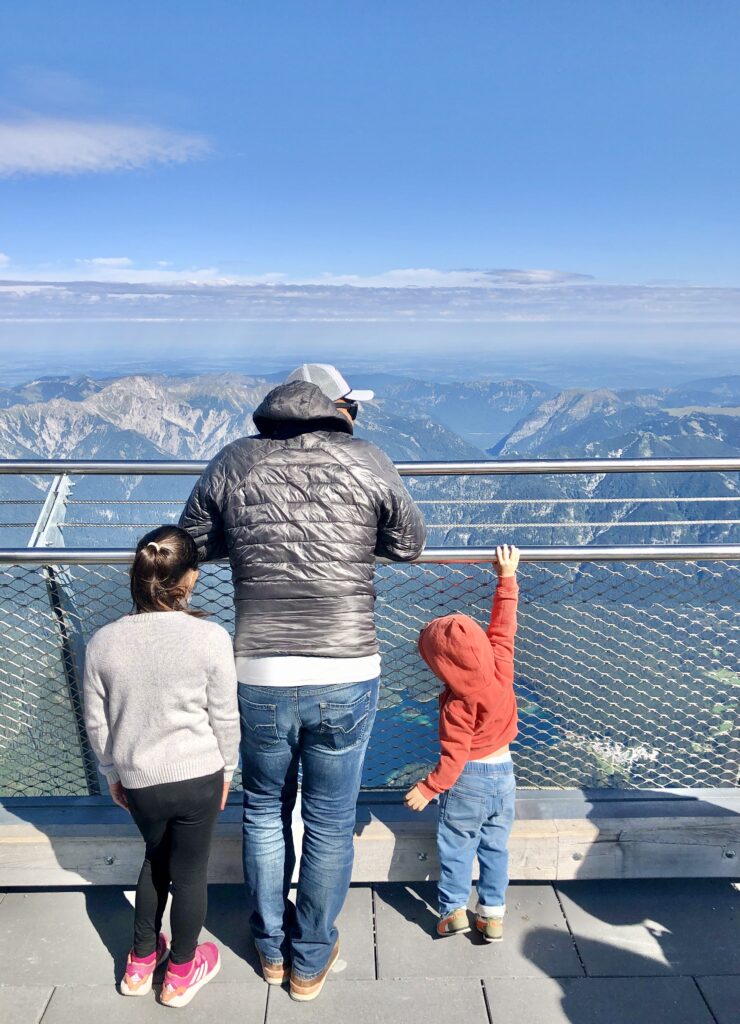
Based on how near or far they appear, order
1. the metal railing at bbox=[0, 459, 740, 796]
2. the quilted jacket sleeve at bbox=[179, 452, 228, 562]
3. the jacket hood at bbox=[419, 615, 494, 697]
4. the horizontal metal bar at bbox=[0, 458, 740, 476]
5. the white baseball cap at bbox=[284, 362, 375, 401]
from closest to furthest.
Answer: the quilted jacket sleeve at bbox=[179, 452, 228, 562]
the white baseball cap at bbox=[284, 362, 375, 401]
the jacket hood at bbox=[419, 615, 494, 697]
the metal railing at bbox=[0, 459, 740, 796]
the horizontal metal bar at bbox=[0, 458, 740, 476]

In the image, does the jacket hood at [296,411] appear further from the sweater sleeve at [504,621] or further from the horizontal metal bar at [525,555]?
the sweater sleeve at [504,621]

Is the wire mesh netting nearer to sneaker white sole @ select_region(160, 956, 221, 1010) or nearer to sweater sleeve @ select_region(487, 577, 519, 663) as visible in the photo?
sweater sleeve @ select_region(487, 577, 519, 663)

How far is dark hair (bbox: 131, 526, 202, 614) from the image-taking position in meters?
2.09

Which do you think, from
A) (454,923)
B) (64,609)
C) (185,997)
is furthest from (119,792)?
(454,923)

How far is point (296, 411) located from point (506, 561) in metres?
0.94

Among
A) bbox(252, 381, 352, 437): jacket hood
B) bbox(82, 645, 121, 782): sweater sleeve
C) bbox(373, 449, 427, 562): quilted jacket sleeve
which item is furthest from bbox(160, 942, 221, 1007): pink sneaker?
bbox(252, 381, 352, 437): jacket hood

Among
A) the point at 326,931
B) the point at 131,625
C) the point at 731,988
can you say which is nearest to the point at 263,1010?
the point at 326,931

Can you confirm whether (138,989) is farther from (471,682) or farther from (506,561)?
(506,561)

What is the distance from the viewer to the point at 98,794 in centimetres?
296

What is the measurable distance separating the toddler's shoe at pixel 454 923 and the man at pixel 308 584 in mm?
500

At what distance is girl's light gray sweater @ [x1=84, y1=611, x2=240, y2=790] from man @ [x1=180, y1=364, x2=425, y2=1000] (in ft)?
0.41

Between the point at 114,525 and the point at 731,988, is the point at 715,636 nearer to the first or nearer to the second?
the point at 731,988

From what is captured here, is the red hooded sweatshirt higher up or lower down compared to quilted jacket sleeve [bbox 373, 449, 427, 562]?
lower down

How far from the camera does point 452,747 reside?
2.47 metres
